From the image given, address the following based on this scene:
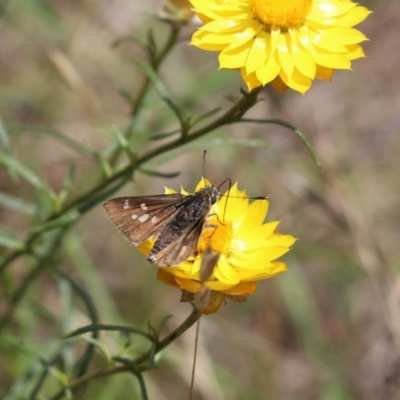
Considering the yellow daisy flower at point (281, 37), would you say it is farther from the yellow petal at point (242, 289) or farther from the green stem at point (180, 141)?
the yellow petal at point (242, 289)

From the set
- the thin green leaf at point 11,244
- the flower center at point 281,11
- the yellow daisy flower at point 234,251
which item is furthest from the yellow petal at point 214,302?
the thin green leaf at point 11,244

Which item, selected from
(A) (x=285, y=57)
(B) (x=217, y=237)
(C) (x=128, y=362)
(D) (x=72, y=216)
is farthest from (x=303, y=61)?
(C) (x=128, y=362)

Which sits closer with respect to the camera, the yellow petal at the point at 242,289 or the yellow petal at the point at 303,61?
the yellow petal at the point at 242,289

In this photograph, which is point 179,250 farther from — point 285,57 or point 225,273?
point 285,57

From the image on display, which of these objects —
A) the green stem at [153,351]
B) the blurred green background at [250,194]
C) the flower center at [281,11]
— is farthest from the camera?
the blurred green background at [250,194]

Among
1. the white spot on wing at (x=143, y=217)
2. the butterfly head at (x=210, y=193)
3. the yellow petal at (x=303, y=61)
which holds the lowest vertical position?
the white spot on wing at (x=143, y=217)

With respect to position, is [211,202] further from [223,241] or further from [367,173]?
[367,173]

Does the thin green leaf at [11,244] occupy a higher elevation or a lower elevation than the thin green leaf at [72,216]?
lower

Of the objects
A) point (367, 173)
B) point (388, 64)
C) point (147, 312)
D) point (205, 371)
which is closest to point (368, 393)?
point (205, 371)
